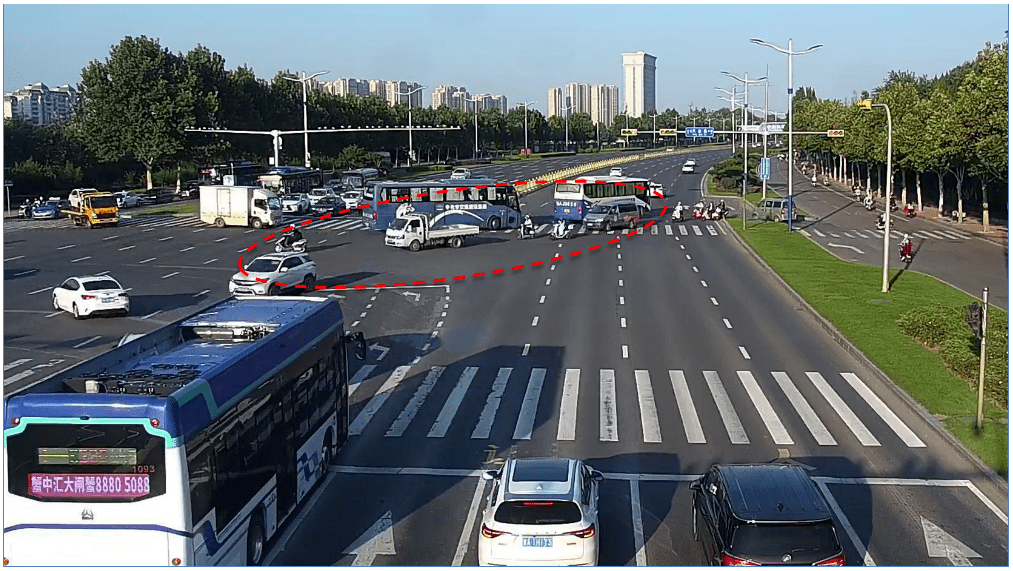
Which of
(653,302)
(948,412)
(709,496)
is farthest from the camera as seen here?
(653,302)

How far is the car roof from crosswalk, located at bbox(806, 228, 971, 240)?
51731mm

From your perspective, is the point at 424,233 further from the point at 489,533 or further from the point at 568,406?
the point at 489,533

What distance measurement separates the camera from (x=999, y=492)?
17953 millimetres

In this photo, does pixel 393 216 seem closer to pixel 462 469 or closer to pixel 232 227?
pixel 232 227

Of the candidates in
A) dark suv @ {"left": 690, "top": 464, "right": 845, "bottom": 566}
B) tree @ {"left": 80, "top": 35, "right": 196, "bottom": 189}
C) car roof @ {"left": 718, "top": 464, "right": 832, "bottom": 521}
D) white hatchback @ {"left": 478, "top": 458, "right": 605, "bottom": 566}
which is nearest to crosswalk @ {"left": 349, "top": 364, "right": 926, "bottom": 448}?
car roof @ {"left": 718, "top": 464, "right": 832, "bottom": 521}

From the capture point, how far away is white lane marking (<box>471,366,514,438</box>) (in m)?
22.2

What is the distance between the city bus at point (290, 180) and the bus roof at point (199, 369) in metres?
64.6

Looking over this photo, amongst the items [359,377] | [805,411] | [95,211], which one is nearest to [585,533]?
[805,411]

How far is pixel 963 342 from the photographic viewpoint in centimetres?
2808

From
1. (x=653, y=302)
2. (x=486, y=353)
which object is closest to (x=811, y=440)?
(x=486, y=353)

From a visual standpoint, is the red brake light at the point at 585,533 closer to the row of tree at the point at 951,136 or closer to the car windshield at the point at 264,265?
the car windshield at the point at 264,265

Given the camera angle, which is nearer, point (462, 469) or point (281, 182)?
point (462, 469)

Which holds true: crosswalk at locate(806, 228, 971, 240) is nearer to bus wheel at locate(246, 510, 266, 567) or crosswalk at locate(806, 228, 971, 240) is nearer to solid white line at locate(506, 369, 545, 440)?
solid white line at locate(506, 369, 545, 440)

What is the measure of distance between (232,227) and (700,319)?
1622 inches
